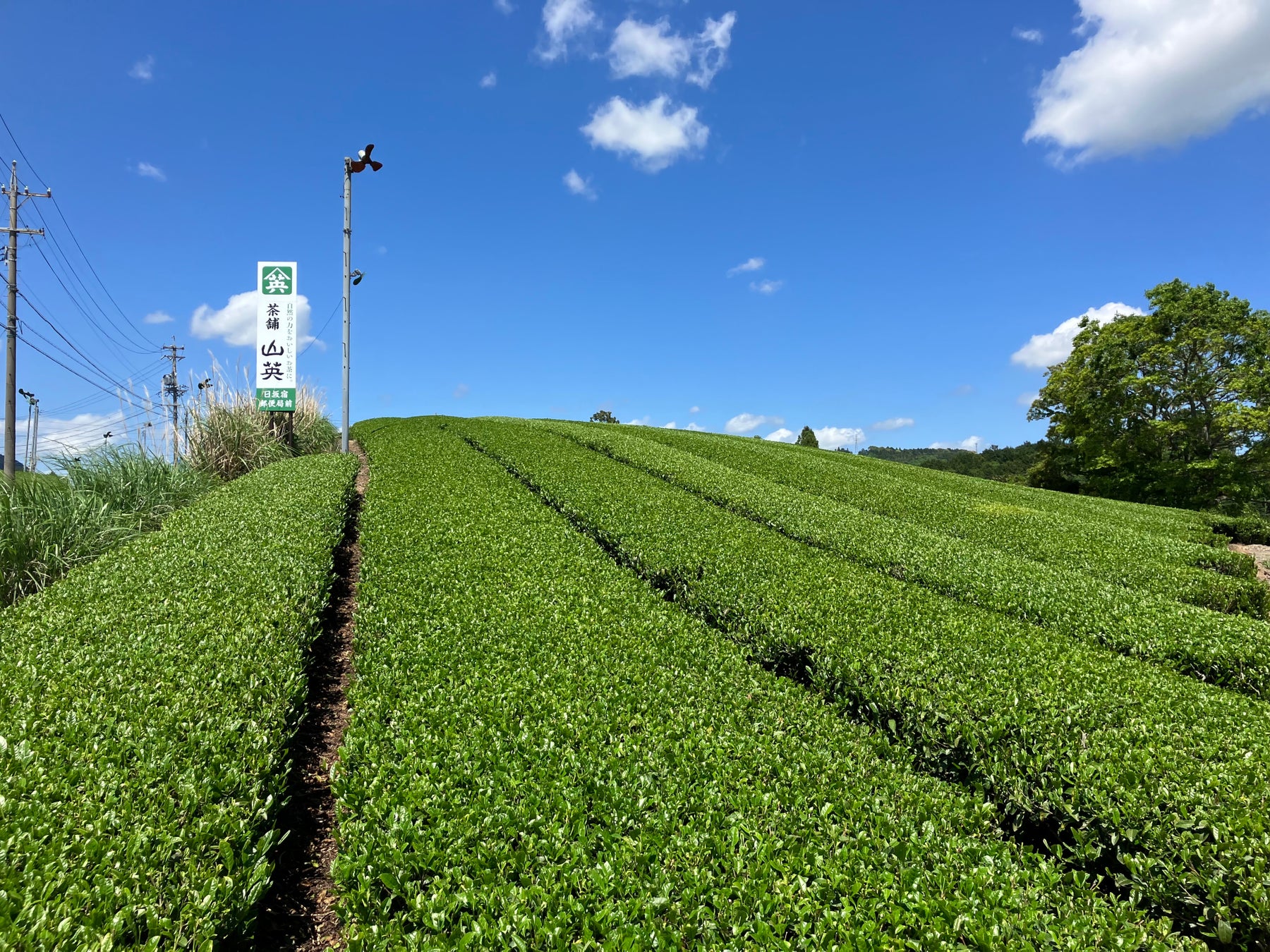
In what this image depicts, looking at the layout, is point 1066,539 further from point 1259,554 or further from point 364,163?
point 364,163

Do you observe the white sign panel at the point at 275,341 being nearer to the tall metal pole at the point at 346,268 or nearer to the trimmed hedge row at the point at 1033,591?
the tall metal pole at the point at 346,268

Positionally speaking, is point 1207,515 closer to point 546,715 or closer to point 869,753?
point 869,753

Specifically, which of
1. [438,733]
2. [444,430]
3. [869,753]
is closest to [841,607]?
[869,753]

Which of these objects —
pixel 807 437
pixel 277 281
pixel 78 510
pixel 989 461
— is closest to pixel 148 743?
pixel 78 510

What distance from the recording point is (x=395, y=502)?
10203mm

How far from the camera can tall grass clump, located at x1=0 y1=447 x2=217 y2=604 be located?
740 cm

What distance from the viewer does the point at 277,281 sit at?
1529 cm

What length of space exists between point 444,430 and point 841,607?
58.6 ft

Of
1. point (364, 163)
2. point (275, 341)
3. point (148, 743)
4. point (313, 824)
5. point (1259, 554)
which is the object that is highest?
point (364, 163)

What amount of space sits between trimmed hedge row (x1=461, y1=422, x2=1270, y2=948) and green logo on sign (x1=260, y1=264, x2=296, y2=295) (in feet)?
41.9

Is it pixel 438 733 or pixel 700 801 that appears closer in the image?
pixel 700 801

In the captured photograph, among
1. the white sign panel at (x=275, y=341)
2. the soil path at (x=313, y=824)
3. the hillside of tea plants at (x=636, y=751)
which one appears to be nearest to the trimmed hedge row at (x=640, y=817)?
the hillside of tea plants at (x=636, y=751)

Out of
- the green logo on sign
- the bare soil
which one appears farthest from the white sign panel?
the bare soil

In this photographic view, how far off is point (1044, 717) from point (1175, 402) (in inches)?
1284
